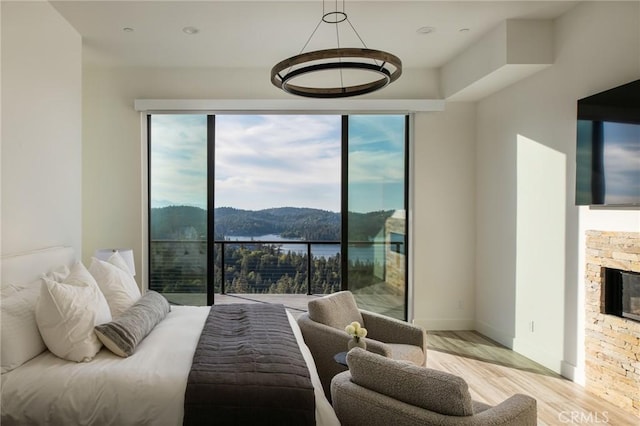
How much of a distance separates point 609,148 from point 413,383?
2544 mm

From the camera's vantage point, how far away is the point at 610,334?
10.2ft

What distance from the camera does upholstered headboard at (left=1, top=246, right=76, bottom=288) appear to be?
2.55m

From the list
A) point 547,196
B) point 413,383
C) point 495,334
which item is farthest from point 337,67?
point 495,334

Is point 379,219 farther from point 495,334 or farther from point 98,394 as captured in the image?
point 98,394

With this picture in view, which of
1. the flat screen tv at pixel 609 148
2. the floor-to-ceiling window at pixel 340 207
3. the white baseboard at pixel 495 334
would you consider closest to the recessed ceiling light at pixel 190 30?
the floor-to-ceiling window at pixel 340 207

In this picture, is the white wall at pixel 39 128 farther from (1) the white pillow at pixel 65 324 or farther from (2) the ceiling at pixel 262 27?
(1) the white pillow at pixel 65 324

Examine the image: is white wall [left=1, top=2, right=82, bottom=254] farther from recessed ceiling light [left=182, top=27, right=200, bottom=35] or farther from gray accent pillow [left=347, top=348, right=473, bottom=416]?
gray accent pillow [left=347, top=348, right=473, bottom=416]

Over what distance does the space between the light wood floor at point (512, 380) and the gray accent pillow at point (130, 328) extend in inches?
98.0

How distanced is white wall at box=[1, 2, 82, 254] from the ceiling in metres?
0.38

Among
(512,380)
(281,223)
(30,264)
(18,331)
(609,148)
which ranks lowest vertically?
(512,380)

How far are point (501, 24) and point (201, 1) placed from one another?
8.89 feet

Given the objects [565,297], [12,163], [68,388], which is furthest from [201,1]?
[565,297]

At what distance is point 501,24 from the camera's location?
3830 mm

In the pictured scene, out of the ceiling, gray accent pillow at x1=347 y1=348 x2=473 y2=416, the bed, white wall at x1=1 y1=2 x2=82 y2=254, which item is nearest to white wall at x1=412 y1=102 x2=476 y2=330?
the ceiling
